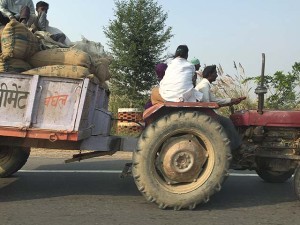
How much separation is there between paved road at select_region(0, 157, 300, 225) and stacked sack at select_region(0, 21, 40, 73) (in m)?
1.59

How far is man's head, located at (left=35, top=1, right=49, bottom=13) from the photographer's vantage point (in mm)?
6211

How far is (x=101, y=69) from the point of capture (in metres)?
5.50

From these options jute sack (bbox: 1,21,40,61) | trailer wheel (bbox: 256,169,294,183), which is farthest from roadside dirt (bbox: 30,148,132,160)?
jute sack (bbox: 1,21,40,61)

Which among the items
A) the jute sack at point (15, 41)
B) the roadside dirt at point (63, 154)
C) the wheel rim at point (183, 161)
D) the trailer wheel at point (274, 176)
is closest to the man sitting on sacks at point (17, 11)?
the jute sack at point (15, 41)

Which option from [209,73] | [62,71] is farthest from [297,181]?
[62,71]

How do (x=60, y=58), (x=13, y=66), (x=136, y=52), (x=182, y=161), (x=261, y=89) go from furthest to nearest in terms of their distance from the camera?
(x=136, y=52) < (x=60, y=58) < (x=261, y=89) < (x=13, y=66) < (x=182, y=161)

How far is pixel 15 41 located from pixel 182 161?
7.60 feet

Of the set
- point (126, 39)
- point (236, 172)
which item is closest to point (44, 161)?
point (236, 172)

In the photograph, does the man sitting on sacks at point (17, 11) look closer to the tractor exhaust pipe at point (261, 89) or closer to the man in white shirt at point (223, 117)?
the man in white shirt at point (223, 117)

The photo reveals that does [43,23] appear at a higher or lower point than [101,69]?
higher

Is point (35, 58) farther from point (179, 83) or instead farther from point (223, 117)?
point (223, 117)

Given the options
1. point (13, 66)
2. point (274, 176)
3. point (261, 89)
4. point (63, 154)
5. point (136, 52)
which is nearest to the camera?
point (13, 66)

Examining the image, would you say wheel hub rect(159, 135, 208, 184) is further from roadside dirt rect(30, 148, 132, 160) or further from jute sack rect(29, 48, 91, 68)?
roadside dirt rect(30, 148, 132, 160)

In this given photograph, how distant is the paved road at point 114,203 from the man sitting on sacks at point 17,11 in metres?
2.27
